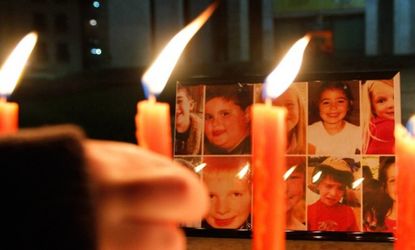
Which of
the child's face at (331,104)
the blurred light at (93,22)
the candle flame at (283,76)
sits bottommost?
the candle flame at (283,76)

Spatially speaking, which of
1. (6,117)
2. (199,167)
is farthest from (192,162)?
(6,117)

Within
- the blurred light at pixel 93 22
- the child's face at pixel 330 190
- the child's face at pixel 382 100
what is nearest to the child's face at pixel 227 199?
the child's face at pixel 330 190

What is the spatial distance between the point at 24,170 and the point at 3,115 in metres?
0.32

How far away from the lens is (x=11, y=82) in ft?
Answer: 2.20

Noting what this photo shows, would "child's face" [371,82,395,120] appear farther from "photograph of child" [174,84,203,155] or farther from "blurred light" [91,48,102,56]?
"blurred light" [91,48,102,56]

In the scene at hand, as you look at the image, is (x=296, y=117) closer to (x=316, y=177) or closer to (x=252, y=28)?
(x=316, y=177)

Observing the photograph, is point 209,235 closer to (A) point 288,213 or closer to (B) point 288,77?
(A) point 288,213

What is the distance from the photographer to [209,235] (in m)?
0.93

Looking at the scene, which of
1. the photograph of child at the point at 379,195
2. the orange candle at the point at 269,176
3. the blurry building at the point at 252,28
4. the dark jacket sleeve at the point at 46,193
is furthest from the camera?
the blurry building at the point at 252,28

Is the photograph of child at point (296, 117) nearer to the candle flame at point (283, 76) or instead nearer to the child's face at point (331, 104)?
the child's face at point (331, 104)

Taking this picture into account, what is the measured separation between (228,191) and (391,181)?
0.25 metres

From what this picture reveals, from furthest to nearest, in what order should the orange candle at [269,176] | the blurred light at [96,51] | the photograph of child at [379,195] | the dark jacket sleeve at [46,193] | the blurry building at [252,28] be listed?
the blurred light at [96,51], the blurry building at [252,28], the photograph of child at [379,195], the orange candle at [269,176], the dark jacket sleeve at [46,193]

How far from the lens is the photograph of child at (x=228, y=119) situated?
95 centimetres

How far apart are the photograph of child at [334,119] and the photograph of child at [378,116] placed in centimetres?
1
